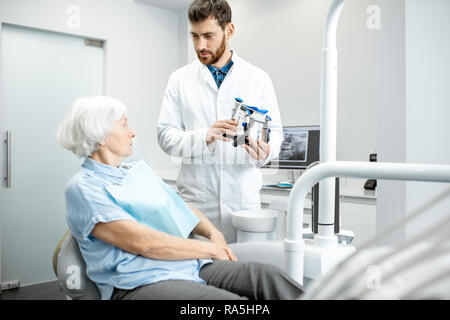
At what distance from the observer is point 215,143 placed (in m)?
1.62

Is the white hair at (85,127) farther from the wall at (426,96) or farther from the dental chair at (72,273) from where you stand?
the wall at (426,96)

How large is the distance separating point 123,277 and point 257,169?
2.54ft

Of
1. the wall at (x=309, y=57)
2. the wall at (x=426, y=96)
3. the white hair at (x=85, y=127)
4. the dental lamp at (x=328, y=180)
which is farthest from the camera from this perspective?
the wall at (x=309, y=57)

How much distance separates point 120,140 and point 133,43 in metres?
2.68

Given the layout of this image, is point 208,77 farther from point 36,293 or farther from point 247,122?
point 36,293

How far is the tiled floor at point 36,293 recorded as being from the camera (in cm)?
281

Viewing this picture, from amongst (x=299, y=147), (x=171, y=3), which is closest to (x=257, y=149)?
(x=299, y=147)

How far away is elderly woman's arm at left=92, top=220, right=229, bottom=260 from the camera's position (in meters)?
1.15

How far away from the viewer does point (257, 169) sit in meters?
1.72

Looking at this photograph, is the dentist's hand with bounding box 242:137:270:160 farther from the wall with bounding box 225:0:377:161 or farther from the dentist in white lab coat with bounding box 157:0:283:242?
the wall with bounding box 225:0:377:161

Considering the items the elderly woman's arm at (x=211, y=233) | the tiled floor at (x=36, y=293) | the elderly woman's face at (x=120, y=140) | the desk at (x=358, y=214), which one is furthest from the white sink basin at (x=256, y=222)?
the tiled floor at (x=36, y=293)

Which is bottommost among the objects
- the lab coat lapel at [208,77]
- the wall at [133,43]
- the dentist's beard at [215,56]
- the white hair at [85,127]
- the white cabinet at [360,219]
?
the white cabinet at [360,219]
